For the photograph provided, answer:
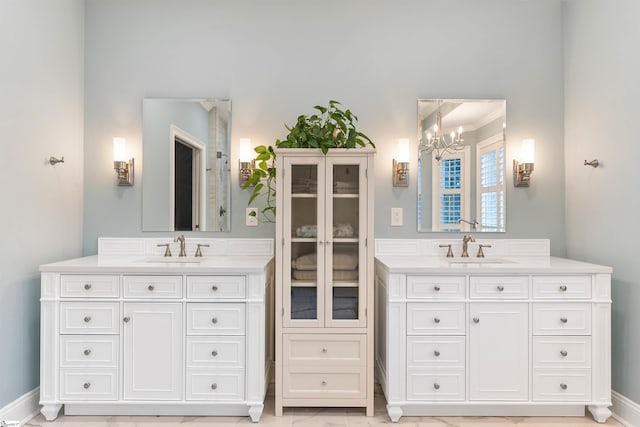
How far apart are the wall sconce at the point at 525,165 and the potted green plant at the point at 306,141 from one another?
42.7 inches

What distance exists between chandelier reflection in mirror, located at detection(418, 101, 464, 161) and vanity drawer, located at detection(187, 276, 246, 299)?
1568 mm

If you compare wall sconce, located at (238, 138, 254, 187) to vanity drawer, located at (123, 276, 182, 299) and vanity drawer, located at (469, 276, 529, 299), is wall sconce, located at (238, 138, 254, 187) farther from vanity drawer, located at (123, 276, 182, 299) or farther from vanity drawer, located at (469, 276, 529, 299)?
vanity drawer, located at (469, 276, 529, 299)

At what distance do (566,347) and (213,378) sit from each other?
195 cm

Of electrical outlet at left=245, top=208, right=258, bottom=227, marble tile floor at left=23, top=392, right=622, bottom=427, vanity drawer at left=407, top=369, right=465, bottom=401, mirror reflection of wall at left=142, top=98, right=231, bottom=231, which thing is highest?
mirror reflection of wall at left=142, top=98, right=231, bottom=231

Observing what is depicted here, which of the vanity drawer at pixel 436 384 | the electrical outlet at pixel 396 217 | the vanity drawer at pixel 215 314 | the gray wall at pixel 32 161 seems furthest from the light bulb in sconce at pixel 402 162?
the gray wall at pixel 32 161

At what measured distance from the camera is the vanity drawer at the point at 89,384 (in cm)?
226

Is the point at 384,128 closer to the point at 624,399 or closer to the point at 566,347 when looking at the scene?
the point at 566,347

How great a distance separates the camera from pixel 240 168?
Result: 2.85m

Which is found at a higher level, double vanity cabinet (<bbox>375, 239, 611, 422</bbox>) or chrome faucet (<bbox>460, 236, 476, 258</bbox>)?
chrome faucet (<bbox>460, 236, 476, 258</bbox>)

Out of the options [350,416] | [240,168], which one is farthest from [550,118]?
[350,416]

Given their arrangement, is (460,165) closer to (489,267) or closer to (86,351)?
(489,267)

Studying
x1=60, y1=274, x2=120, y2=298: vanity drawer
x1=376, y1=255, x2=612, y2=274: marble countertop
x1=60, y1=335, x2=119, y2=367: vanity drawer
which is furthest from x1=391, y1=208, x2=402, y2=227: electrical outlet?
x1=60, y1=335, x2=119, y2=367: vanity drawer

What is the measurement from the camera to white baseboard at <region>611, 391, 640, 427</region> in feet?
7.32

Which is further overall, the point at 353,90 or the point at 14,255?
the point at 353,90
